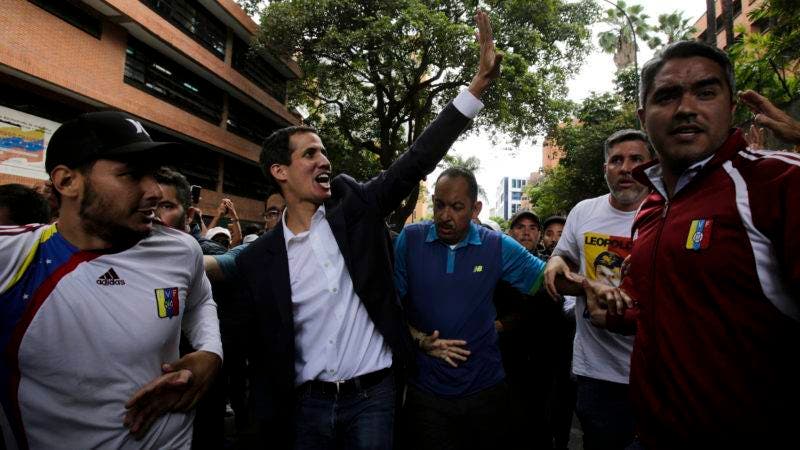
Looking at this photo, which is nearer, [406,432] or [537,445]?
[406,432]

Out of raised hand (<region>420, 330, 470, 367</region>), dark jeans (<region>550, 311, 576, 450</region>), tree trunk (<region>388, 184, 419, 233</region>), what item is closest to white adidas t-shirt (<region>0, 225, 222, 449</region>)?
raised hand (<region>420, 330, 470, 367</region>)

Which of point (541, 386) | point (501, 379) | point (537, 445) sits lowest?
point (537, 445)

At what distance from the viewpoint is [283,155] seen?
2.85 m

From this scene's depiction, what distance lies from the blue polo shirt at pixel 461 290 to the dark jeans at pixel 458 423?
0.06 m

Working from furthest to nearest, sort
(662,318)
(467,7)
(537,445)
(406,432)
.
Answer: (467,7) → (537,445) → (406,432) → (662,318)

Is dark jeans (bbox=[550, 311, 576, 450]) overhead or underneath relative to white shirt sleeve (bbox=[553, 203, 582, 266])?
underneath

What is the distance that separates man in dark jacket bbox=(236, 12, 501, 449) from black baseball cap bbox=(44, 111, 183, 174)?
1.00m

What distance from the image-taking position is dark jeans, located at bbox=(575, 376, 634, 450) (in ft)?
8.49

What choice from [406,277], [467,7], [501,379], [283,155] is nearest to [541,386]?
[501,379]

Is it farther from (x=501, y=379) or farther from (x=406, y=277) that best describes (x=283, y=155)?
(x=501, y=379)

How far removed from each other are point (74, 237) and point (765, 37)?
348 inches

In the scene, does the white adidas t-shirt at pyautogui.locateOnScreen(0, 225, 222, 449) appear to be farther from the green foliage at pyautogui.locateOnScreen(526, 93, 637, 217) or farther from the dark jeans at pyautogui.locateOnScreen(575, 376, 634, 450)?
the green foliage at pyautogui.locateOnScreen(526, 93, 637, 217)

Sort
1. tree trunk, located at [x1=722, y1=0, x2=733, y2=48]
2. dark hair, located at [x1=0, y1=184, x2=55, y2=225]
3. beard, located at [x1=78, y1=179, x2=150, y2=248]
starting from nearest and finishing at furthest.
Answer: beard, located at [x1=78, y1=179, x2=150, y2=248] < dark hair, located at [x1=0, y1=184, x2=55, y2=225] < tree trunk, located at [x1=722, y1=0, x2=733, y2=48]

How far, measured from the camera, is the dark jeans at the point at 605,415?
259 cm
